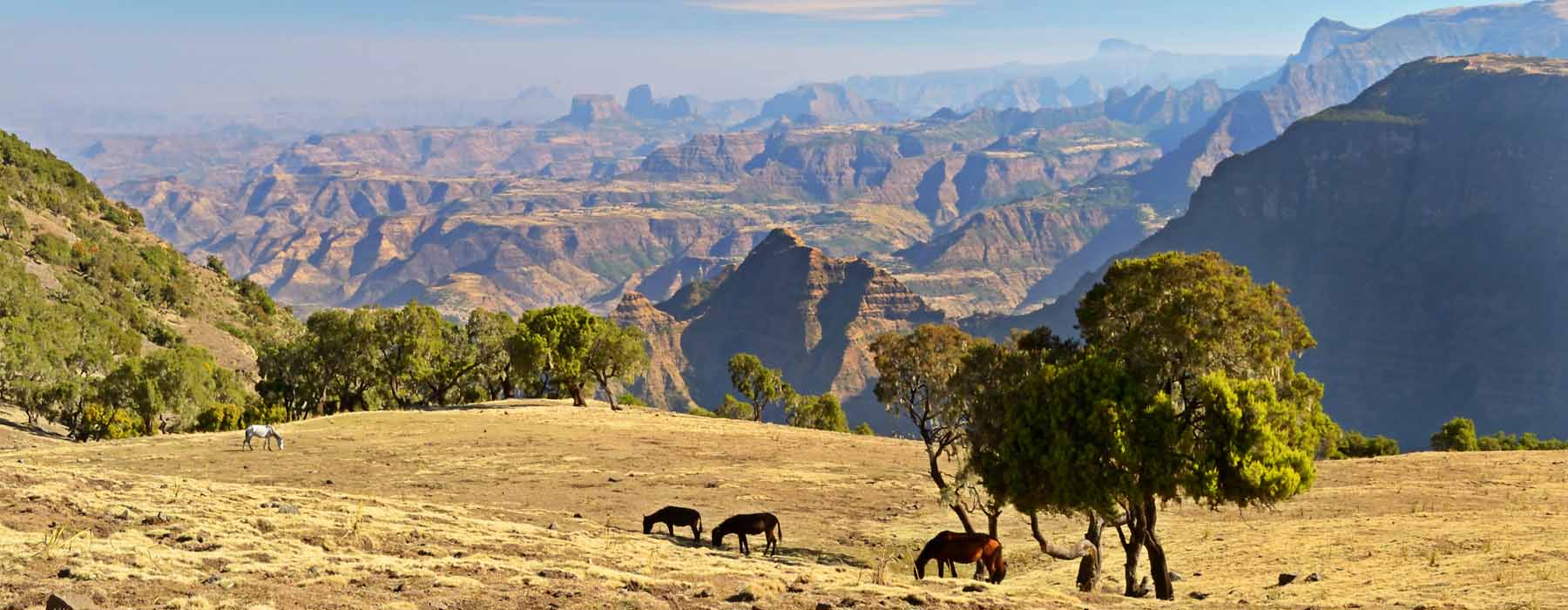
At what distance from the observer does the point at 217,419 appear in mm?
79938

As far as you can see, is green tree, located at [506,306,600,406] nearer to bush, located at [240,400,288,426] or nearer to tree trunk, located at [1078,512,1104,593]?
bush, located at [240,400,288,426]

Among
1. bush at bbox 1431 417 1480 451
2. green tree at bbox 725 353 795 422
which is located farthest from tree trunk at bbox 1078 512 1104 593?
green tree at bbox 725 353 795 422

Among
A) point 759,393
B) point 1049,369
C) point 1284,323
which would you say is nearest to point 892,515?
point 1049,369

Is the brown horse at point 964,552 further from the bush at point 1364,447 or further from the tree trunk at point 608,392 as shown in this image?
the bush at point 1364,447

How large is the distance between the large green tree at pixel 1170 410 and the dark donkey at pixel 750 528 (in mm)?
7412

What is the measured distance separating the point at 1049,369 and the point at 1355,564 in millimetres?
12346

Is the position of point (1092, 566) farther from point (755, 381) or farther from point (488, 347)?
point (755, 381)

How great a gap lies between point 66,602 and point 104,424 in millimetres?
67905

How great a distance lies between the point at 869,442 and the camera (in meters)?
71.1

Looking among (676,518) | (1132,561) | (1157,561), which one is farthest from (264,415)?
(1157,561)

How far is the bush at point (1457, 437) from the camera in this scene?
10406cm

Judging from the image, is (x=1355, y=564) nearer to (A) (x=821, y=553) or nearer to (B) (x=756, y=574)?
(A) (x=821, y=553)

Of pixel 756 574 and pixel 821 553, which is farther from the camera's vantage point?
pixel 821 553

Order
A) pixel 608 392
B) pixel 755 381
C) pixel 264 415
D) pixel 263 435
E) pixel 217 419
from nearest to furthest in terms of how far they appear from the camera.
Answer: pixel 263 435, pixel 217 419, pixel 264 415, pixel 608 392, pixel 755 381
